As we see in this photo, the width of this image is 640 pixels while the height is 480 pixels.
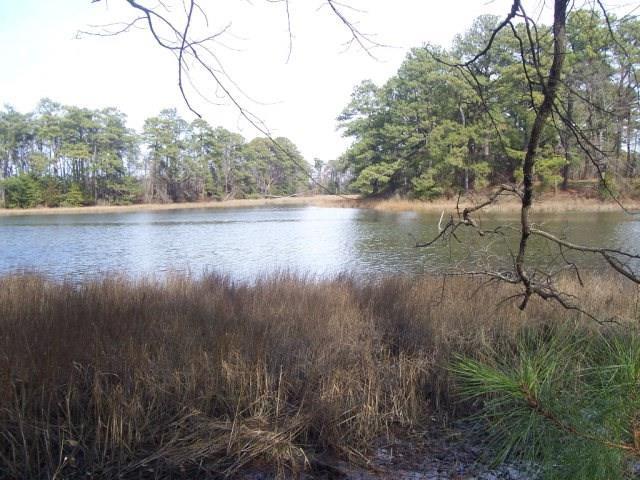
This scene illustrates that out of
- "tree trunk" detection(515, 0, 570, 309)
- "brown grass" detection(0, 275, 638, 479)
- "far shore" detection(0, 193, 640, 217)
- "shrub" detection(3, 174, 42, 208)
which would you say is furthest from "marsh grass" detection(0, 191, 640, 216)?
"tree trunk" detection(515, 0, 570, 309)

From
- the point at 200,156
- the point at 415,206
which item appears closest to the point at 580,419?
the point at 415,206

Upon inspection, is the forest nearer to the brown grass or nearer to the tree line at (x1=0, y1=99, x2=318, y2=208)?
the tree line at (x1=0, y1=99, x2=318, y2=208)

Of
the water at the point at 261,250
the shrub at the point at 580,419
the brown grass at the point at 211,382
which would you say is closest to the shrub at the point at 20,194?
the water at the point at 261,250

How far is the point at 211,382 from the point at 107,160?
62.1 meters

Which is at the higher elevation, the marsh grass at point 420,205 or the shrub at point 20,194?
the shrub at point 20,194

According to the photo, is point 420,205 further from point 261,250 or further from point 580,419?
point 580,419

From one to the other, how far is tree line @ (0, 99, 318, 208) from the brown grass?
4854cm

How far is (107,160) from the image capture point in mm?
58531

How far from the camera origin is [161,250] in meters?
18.0

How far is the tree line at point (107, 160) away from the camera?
56.3 meters

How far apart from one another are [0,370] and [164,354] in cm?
117

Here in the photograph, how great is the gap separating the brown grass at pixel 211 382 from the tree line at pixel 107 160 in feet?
159

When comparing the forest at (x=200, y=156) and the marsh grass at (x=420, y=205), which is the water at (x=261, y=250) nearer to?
the marsh grass at (x=420, y=205)

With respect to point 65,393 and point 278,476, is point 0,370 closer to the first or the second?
point 65,393
